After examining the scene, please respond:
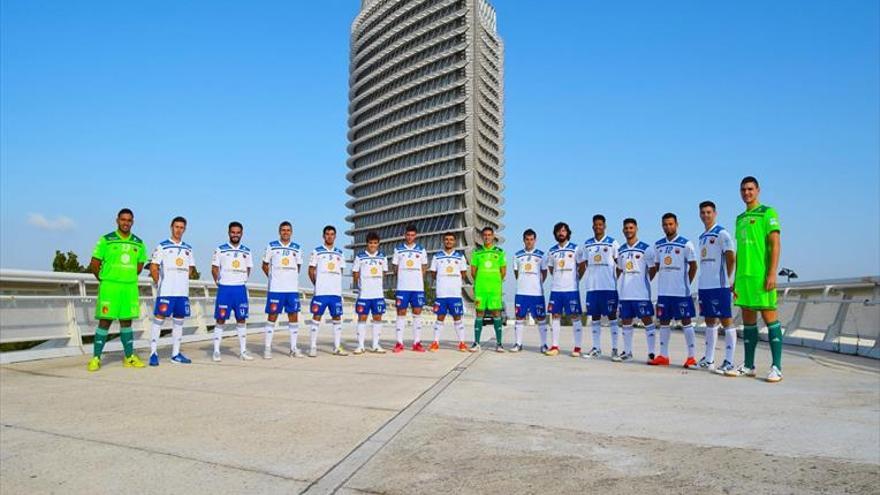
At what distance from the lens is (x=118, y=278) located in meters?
8.44

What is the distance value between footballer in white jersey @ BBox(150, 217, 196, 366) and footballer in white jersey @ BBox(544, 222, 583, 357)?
5.84 m

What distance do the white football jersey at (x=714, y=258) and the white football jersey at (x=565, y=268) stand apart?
92.6 inches

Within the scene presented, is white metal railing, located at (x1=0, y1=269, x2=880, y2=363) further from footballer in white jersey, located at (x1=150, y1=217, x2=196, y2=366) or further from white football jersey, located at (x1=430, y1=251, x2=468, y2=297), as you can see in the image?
white football jersey, located at (x1=430, y1=251, x2=468, y2=297)

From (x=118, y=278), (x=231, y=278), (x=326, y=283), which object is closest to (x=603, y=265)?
(x=326, y=283)

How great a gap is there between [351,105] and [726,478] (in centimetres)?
13069

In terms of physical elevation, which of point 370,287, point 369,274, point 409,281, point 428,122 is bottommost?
point 370,287

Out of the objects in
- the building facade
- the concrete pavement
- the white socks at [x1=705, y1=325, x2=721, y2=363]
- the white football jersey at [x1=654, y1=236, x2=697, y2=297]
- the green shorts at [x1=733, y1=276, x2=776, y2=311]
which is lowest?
the concrete pavement

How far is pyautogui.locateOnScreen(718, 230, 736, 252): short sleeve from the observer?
25.3 feet

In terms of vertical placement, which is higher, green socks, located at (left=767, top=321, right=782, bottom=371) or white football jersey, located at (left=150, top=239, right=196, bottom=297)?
white football jersey, located at (left=150, top=239, right=196, bottom=297)

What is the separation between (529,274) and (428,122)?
97.0m

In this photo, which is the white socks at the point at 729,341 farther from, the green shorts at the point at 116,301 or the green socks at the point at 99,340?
the green socks at the point at 99,340

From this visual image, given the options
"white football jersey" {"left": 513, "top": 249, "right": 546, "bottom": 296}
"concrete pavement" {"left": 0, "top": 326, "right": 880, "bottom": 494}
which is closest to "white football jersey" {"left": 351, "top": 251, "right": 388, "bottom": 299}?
"white football jersey" {"left": 513, "top": 249, "right": 546, "bottom": 296}

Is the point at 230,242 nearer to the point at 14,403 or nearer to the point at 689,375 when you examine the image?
the point at 14,403

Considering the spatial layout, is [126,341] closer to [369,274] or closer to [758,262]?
[369,274]
